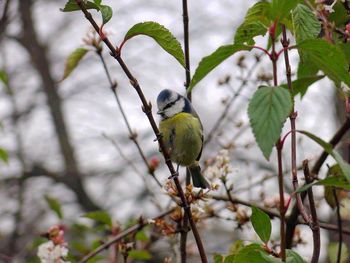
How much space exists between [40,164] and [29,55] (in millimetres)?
1602

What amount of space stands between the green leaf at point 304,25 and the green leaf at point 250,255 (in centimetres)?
32

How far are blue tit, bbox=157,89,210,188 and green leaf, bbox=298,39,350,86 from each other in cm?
103

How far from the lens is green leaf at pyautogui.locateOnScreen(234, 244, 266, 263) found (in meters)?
0.91

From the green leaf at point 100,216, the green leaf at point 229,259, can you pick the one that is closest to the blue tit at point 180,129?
the green leaf at point 100,216

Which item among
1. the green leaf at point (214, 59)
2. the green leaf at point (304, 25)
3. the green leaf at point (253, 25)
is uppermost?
the green leaf at point (253, 25)

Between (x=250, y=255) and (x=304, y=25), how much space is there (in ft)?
1.20

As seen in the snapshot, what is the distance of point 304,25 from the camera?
0.97 metres

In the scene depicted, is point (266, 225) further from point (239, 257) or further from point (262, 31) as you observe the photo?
point (262, 31)

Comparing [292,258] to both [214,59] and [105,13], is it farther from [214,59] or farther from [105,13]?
[105,13]

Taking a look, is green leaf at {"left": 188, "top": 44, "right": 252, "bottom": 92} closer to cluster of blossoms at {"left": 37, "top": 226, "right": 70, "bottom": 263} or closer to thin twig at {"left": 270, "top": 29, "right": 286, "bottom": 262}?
thin twig at {"left": 270, "top": 29, "right": 286, "bottom": 262}

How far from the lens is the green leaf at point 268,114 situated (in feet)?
2.55

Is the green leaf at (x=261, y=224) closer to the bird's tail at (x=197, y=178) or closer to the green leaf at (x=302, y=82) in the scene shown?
the green leaf at (x=302, y=82)

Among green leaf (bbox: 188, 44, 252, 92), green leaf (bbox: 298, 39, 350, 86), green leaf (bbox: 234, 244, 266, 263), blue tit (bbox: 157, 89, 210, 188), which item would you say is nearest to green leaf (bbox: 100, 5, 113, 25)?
green leaf (bbox: 188, 44, 252, 92)

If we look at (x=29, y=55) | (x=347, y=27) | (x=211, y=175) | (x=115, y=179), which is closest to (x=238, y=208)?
(x=211, y=175)
